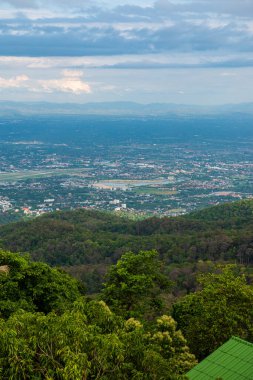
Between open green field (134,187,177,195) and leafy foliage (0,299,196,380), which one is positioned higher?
leafy foliage (0,299,196,380)

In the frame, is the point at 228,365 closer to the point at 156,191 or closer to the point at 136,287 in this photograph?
the point at 136,287

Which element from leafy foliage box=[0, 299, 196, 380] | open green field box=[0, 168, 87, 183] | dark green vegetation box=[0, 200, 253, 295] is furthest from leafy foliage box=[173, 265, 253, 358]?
open green field box=[0, 168, 87, 183]

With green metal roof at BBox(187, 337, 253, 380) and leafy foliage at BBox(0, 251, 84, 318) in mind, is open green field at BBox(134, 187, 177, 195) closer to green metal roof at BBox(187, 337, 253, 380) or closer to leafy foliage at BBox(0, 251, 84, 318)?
leafy foliage at BBox(0, 251, 84, 318)

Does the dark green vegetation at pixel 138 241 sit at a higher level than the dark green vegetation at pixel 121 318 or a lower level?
lower

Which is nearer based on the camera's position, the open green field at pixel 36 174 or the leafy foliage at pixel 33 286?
the leafy foliage at pixel 33 286

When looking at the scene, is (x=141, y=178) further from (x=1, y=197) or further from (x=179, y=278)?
(x=179, y=278)

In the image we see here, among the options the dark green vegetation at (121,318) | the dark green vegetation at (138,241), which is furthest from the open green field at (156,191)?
the dark green vegetation at (121,318)

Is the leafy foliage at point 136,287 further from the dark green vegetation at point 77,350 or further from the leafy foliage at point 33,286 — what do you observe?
the dark green vegetation at point 77,350
